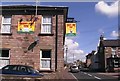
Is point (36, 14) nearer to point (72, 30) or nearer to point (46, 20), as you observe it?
point (46, 20)

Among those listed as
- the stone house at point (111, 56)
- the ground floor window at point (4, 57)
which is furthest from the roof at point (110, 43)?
the ground floor window at point (4, 57)

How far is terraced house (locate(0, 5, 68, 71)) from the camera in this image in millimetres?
25469

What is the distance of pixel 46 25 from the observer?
25.9 metres

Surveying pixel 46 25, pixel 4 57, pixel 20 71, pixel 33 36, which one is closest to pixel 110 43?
pixel 46 25

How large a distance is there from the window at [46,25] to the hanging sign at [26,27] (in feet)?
3.17

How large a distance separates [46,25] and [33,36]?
4.91 feet

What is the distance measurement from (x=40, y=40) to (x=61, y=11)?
3.15 m

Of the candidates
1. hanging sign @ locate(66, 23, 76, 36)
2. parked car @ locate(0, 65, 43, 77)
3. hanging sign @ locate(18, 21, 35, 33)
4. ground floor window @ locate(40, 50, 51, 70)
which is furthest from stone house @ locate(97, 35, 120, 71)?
parked car @ locate(0, 65, 43, 77)

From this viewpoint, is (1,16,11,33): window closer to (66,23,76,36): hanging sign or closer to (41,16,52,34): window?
(41,16,52,34): window

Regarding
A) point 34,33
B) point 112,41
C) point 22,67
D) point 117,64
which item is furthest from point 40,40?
point 112,41

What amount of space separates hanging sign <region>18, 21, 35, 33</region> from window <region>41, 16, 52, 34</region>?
97 cm

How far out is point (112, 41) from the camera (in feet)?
227

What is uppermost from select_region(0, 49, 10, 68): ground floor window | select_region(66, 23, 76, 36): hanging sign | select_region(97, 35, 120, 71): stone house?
select_region(66, 23, 76, 36): hanging sign

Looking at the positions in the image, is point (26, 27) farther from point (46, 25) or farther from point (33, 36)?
point (46, 25)
